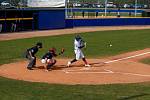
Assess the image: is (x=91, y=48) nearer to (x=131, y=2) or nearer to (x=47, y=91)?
(x=47, y=91)

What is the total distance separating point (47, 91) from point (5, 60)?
8.93m

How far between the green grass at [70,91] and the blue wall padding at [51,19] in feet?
101

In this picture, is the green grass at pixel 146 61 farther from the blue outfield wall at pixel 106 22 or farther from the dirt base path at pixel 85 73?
the blue outfield wall at pixel 106 22

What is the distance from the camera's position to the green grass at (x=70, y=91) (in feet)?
41.8

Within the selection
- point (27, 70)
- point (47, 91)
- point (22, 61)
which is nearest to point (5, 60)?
point (22, 61)

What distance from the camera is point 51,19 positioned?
47.7m

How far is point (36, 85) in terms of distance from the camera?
15094 mm

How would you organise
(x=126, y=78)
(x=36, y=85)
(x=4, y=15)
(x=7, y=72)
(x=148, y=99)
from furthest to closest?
(x=4, y=15), (x=7, y=72), (x=126, y=78), (x=36, y=85), (x=148, y=99)

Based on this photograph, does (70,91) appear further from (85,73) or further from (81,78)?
(85,73)

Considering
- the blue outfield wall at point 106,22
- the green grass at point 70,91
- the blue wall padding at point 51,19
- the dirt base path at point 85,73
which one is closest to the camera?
the green grass at point 70,91

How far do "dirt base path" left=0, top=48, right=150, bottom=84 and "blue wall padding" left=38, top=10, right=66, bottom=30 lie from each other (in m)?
24.8

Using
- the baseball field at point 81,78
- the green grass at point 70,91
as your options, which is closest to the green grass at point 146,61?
the baseball field at point 81,78

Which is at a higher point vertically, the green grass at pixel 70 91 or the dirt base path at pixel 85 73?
the green grass at pixel 70 91

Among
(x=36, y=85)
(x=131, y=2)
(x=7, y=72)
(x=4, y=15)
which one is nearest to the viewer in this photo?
(x=36, y=85)
